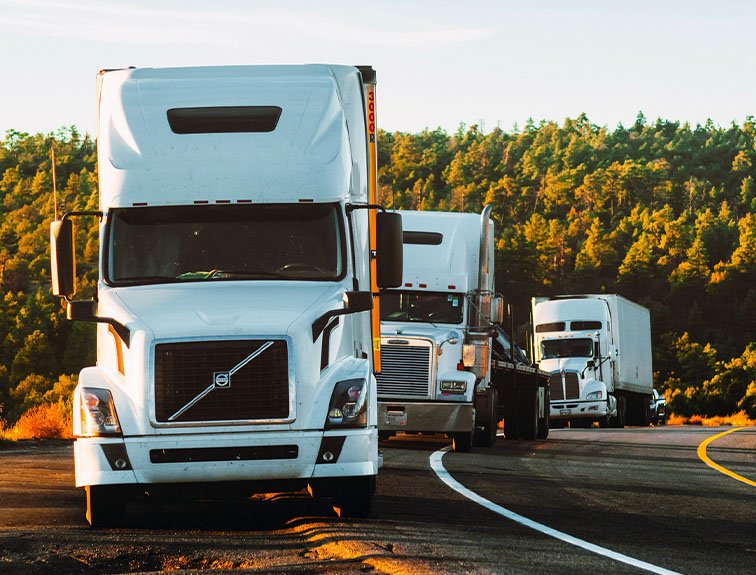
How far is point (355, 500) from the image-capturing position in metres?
10.9

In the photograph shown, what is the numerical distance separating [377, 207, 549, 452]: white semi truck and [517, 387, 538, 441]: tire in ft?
16.2

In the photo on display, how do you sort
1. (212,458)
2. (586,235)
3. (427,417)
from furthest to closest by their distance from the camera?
(586,235) < (427,417) < (212,458)

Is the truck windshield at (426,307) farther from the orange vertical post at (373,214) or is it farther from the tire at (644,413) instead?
the tire at (644,413)

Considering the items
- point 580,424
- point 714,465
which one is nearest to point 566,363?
point 580,424

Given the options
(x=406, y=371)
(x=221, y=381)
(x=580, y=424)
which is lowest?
(x=580, y=424)

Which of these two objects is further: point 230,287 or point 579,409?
point 579,409

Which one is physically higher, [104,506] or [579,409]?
[104,506]

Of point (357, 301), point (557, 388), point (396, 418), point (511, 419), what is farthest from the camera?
point (557, 388)

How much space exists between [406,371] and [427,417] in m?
0.90

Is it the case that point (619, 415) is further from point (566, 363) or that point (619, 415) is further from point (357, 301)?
point (357, 301)

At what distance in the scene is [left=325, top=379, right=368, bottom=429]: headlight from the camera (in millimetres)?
10609

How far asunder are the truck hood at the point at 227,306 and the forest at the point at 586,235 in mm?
76155

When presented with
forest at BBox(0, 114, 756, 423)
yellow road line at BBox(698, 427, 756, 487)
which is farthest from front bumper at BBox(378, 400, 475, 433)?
forest at BBox(0, 114, 756, 423)

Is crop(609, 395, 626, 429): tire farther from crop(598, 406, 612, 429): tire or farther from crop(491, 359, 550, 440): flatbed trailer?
crop(491, 359, 550, 440): flatbed trailer
